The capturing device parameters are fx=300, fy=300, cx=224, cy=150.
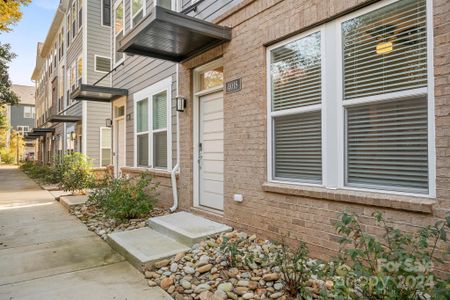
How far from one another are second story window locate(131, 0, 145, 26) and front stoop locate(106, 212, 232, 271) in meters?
5.12

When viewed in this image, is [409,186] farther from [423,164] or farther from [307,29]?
[307,29]

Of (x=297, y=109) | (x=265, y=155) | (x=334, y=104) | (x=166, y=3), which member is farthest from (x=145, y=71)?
(x=334, y=104)

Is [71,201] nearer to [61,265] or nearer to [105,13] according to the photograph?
[61,265]

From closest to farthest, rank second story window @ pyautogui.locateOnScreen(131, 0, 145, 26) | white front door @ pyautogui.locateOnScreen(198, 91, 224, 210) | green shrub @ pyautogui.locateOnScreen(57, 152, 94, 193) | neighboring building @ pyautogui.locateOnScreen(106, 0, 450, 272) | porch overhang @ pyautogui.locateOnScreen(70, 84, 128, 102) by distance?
neighboring building @ pyautogui.locateOnScreen(106, 0, 450, 272) < white front door @ pyautogui.locateOnScreen(198, 91, 224, 210) < second story window @ pyautogui.locateOnScreen(131, 0, 145, 26) < porch overhang @ pyautogui.locateOnScreen(70, 84, 128, 102) < green shrub @ pyautogui.locateOnScreen(57, 152, 94, 193)

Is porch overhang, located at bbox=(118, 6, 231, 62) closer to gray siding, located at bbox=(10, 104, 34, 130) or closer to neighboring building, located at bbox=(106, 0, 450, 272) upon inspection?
neighboring building, located at bbox=(106, 0, 450, 272)

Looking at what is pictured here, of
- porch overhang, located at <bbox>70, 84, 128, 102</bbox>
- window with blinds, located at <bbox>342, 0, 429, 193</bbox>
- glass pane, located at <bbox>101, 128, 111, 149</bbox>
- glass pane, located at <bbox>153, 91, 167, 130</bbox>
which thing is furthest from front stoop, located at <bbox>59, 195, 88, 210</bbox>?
window with blinds, located at <bbox>342, 0, 429, 193</bbox>

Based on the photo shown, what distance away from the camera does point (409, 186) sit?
2.57 m

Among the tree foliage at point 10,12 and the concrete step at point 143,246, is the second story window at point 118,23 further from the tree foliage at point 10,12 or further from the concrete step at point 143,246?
the concrete step at point 143,246

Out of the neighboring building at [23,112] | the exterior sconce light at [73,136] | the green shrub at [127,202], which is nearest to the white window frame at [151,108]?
the green shrub at [127,202]

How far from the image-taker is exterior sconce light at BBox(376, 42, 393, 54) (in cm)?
271

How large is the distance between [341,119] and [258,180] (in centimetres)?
131

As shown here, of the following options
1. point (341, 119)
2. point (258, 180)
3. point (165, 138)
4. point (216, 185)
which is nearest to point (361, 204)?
point (341, 119)

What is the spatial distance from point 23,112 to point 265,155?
39.7m

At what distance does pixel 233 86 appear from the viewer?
4.21 metres
